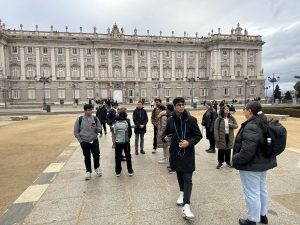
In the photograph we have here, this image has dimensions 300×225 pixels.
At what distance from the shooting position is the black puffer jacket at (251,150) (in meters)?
3.53

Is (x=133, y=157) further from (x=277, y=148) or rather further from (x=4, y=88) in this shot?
(x=4, y=88)

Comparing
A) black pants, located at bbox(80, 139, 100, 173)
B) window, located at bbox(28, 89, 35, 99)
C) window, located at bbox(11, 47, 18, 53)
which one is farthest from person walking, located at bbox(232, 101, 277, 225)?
window, located at bbox(11, 47, 18, 53)

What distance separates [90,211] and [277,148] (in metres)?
3.41

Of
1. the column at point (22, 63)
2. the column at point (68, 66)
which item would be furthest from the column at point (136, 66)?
the column at point (22, 63)

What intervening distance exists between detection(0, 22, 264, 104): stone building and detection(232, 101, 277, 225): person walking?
6691 cm

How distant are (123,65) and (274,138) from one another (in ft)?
232

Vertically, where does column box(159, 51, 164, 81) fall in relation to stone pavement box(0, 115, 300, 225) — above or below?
above

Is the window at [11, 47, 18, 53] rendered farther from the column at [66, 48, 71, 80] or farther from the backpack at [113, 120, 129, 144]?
the backpack at [113, 120, 129, 144]

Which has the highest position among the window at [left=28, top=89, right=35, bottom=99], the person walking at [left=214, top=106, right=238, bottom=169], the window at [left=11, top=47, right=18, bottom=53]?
the window at [left=11, top=47, right=18, bottom=53]

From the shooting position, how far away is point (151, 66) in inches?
2921

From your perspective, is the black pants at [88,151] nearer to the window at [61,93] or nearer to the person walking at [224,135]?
the person walking at [224,135]

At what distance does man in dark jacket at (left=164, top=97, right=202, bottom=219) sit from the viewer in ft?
14.0

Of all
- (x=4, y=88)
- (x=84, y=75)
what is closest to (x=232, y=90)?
(x=84, y=75)

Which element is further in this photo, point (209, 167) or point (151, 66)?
point (151, 66)
